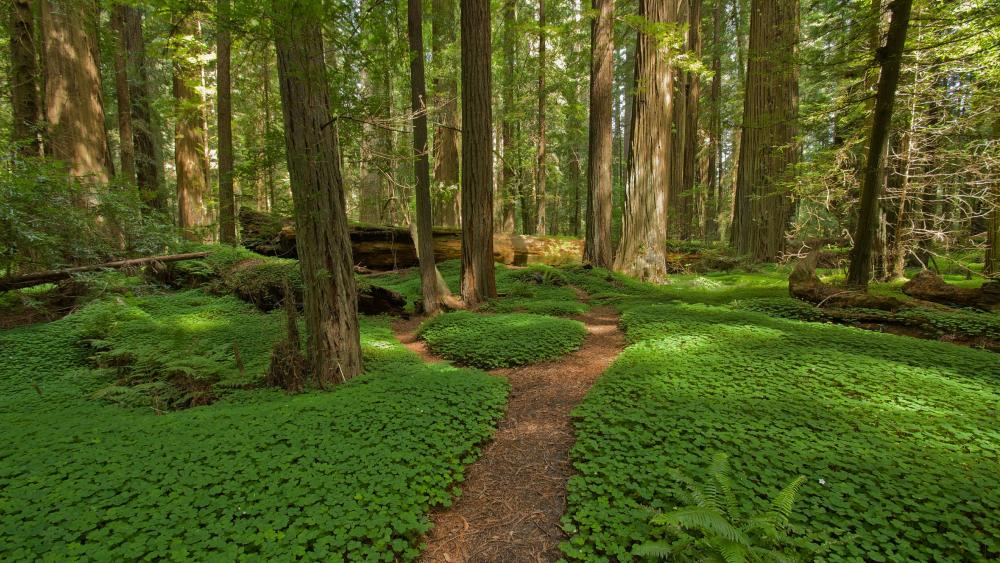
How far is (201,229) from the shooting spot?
12.8 m

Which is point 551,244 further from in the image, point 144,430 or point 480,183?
point 144,430

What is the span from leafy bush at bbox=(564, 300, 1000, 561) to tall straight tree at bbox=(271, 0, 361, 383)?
9.58 ft

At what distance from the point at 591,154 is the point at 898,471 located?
406 inches

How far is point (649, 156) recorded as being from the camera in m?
10.5

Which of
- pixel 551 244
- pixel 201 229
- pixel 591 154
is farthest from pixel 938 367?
pixel 201 229

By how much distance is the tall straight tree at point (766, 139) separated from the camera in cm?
1078

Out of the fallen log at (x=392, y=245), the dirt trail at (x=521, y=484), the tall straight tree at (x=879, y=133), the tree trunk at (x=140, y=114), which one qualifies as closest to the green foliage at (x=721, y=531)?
the dirt trail at (x=521, y=484)

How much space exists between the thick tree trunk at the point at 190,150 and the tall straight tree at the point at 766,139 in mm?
16345

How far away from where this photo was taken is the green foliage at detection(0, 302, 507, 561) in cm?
230

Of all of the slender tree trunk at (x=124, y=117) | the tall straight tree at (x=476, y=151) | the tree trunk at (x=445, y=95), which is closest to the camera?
the tall straight tree at (x=476, y=151)

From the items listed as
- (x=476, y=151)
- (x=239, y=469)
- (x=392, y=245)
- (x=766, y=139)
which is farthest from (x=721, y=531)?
(x=766, y=139)

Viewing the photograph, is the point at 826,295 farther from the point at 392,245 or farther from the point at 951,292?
the point at 392,245

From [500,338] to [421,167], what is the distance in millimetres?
3654

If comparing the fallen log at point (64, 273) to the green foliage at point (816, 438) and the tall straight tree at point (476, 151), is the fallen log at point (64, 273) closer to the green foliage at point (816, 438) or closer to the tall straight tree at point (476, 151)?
the tall straight tree at point (476, 151)
